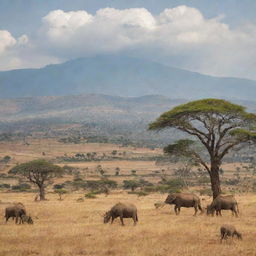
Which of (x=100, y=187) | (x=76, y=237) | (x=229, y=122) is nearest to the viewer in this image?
(x=76, y=237)

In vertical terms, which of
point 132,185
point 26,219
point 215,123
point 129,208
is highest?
point 215,123

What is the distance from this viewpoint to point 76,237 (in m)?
22.0

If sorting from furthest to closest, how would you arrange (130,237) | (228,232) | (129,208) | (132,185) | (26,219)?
(132,185), (26,219), (129,208), (130,237), (228,232)

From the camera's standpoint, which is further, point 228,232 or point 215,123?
point 215,123

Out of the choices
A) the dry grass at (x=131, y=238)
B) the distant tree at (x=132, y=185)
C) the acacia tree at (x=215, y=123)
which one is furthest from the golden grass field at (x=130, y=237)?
the distant tree at (x=132, y=185)

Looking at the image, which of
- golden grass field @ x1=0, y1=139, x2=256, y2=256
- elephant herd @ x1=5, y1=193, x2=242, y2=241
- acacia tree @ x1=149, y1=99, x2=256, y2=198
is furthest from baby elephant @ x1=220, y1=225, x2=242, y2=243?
acacia tree @ x1=149, y1=99, x2=256, y2=198

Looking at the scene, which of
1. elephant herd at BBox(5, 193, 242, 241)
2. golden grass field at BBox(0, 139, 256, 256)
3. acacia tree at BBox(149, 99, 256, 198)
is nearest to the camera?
golden grass field at BBox(0, 139, 256, 256)

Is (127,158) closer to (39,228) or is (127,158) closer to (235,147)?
(235,147)

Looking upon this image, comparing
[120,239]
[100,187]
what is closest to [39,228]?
[120,239]

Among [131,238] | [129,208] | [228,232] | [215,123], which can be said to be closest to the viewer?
[228,232]

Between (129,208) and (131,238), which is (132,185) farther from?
(131,238)

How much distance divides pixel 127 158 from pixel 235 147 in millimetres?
157066

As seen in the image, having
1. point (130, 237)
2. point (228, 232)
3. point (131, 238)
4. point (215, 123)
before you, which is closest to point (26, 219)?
point (130, 237)

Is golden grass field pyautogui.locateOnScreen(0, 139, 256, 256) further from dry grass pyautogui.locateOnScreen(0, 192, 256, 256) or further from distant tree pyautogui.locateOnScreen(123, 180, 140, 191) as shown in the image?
distant tree pyautogui.locateOnScreen(123, 180, 140, 191)
